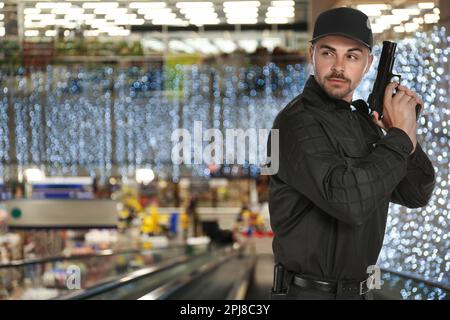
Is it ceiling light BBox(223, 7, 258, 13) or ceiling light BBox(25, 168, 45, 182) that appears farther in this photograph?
ceiling light BBox(25, 168, 45, 182)

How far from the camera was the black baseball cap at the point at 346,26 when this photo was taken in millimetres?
1838

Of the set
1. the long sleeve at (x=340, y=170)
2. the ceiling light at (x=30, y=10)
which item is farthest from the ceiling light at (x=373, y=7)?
the ceiling light at (x=30, y=10)

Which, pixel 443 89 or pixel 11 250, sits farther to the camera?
pixel 11 250

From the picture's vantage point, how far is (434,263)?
2986mm

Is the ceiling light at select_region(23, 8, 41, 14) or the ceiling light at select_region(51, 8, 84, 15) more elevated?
the ceiling light at select_region(51, 8, 84, 15)

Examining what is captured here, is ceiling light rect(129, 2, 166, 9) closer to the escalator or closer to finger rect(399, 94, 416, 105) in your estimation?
the escalator

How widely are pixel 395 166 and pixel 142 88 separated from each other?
7.59 m

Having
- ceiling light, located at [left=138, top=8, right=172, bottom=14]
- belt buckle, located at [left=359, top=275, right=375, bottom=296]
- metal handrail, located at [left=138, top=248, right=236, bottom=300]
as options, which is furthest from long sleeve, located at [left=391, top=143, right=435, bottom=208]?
ceiling light, located at [left=138, top=8, right=172, bottom=14]

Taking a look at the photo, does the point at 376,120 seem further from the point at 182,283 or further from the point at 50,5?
the point at 182,283

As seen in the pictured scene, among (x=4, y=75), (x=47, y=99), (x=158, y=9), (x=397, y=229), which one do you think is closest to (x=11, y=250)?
(x=47, y=99)

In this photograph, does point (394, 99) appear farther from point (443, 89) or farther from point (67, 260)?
point (67, 260)

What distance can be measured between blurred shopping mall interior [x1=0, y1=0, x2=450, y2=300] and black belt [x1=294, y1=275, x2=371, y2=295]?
0.66m

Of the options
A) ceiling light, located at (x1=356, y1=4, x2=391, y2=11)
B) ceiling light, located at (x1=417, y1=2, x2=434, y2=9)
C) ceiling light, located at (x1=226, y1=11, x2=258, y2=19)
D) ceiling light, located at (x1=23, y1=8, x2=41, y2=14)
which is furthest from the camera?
ceiling light, located at (x1=226, y1=11, x2=258, y2=19)

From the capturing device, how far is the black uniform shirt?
5.73 feet
